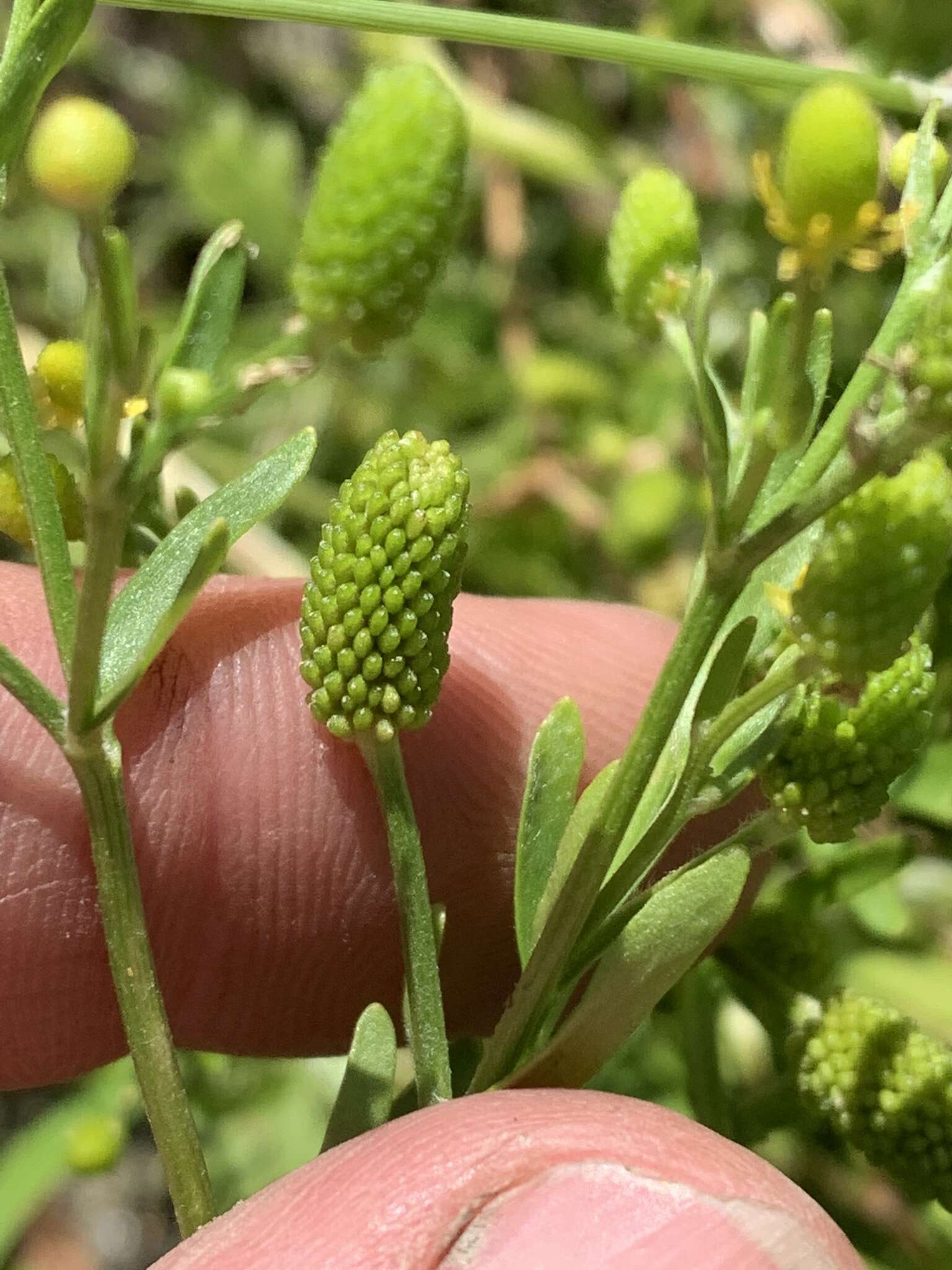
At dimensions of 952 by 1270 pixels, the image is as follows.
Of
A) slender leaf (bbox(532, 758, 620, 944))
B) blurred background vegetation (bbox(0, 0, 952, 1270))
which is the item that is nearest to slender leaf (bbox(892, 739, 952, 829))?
blurred background vegetation (bbox(0, 0, 952, 1270))

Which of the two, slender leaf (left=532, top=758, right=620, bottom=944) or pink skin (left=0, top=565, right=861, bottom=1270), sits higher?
slender leaf (left=532, top=758, right=620, bottom=944)

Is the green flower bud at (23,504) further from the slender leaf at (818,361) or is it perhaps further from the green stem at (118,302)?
the slender leaf at (818,361)

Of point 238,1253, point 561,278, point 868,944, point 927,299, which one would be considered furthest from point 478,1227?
point 561,278

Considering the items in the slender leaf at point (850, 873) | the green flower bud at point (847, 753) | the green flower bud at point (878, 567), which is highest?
the green flower bud at point (878, 567)

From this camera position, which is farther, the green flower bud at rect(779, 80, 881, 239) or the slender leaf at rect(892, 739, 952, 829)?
the slender leaf at rect(892, 739, 952, 829)

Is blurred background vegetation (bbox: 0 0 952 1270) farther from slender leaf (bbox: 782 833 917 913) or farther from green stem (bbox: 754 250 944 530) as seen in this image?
green stem (bbox: 754 250 944 530)

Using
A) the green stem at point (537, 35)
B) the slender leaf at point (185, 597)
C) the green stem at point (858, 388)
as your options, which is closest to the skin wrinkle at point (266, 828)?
the slender leaf at point (185, 597)

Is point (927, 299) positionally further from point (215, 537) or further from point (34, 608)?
point (34, 608)
